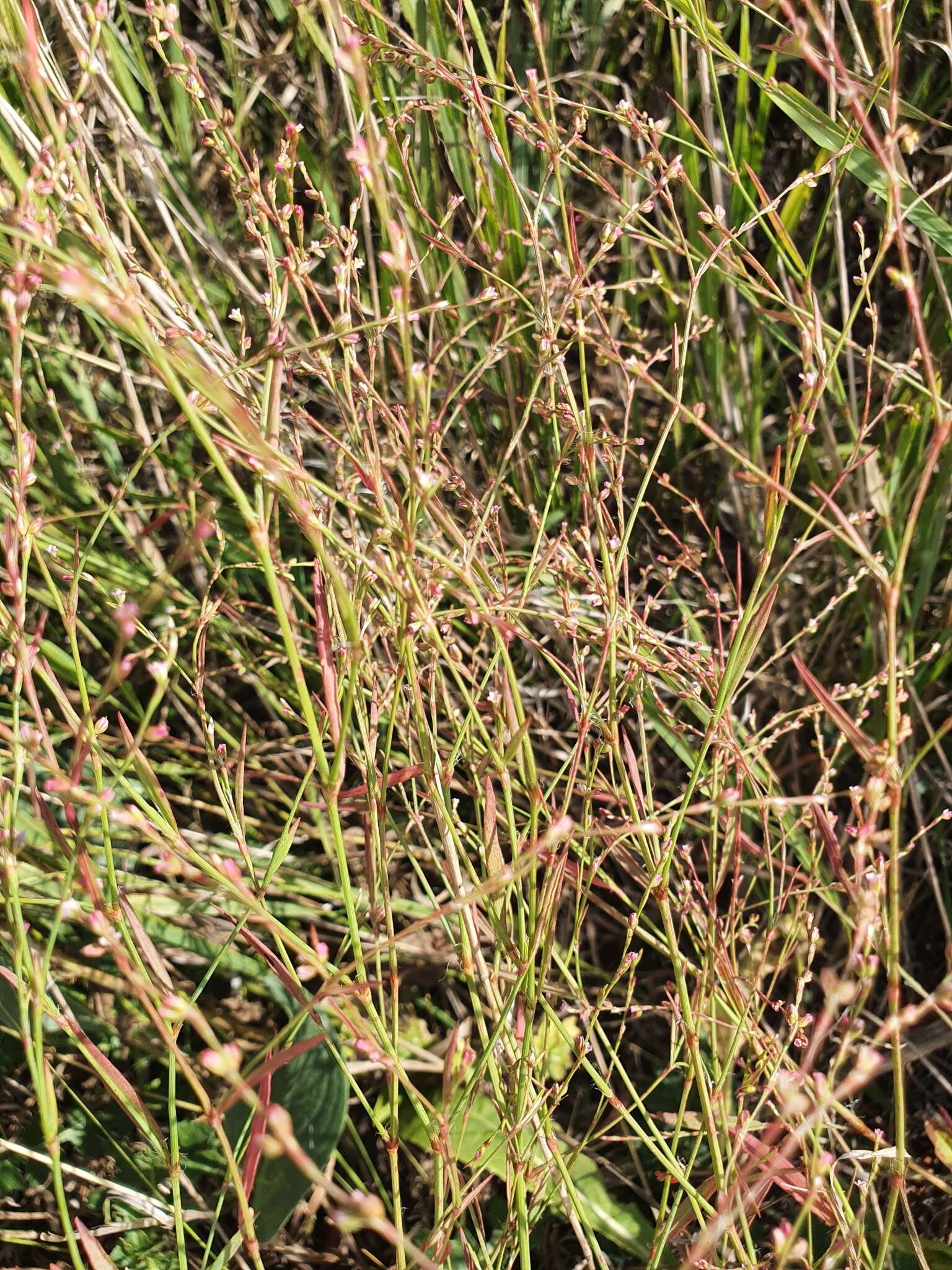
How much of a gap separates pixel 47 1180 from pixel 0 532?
0.81m

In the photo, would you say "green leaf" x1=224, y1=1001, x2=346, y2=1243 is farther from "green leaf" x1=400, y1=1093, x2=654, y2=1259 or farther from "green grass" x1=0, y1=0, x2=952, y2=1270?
"green leaf" x1=400, y1=1093, x2=654, y2=1259

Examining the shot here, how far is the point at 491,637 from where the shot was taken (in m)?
1.23

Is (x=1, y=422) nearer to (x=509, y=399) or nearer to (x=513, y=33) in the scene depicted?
(x=509, y=399)

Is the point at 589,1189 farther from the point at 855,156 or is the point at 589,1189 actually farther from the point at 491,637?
the point at 855,156

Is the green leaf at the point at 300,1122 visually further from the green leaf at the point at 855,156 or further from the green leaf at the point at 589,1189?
the green leaf at the point at 855,156

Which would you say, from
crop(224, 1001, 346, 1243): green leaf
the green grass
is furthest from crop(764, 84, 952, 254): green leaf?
crop(224, 1001, 346, 1243): green leaf

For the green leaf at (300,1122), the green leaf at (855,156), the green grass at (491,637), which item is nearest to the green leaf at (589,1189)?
the green grass at (491,637)

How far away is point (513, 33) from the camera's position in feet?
4.37


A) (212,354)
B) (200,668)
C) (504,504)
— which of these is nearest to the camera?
(200,668)

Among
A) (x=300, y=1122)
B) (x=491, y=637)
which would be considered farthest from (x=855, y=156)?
(x=300, y=1122)

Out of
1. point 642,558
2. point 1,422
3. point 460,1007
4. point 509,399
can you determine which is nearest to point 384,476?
point 509,399

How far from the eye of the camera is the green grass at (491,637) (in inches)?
30.4

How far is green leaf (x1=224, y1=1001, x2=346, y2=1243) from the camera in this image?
3.23 feet

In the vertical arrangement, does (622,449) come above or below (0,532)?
below
